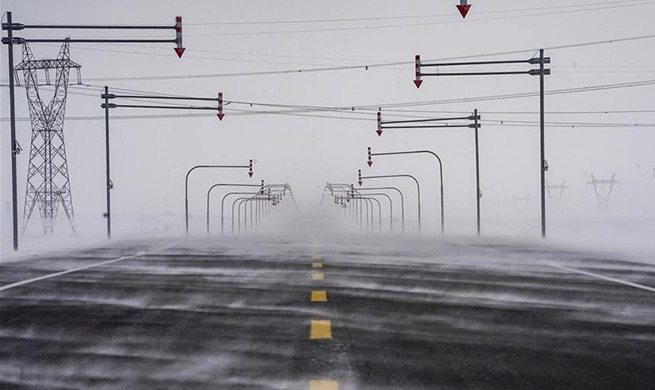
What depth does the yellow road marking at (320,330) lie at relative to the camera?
730 centimetres

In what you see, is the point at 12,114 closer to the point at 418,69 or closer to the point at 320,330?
the point at 418,69

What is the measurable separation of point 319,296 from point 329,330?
9.26ft

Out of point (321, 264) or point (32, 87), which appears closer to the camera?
point (321, 264)

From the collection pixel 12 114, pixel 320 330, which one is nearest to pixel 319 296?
pixel 320 330

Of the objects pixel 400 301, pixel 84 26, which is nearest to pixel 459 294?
pixel 400 301

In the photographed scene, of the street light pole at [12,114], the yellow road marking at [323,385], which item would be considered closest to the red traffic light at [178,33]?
the street light pole at [12,114]

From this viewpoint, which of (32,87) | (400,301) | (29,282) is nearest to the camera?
(400,301)

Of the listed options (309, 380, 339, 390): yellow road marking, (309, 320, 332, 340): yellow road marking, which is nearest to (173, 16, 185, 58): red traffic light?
(309, 320, 332, 340): yellow road marking

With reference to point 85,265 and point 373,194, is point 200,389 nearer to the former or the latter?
point 85,265

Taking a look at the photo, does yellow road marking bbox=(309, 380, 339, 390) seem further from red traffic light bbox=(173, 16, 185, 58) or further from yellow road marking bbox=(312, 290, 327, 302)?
red traffic light bbox=(173, 16, 185, 58)

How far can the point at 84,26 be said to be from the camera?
73.0ft

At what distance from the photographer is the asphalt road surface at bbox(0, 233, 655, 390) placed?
569 centimetres

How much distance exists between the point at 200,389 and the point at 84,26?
744 inches

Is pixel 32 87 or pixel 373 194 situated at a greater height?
pixel 32 87
